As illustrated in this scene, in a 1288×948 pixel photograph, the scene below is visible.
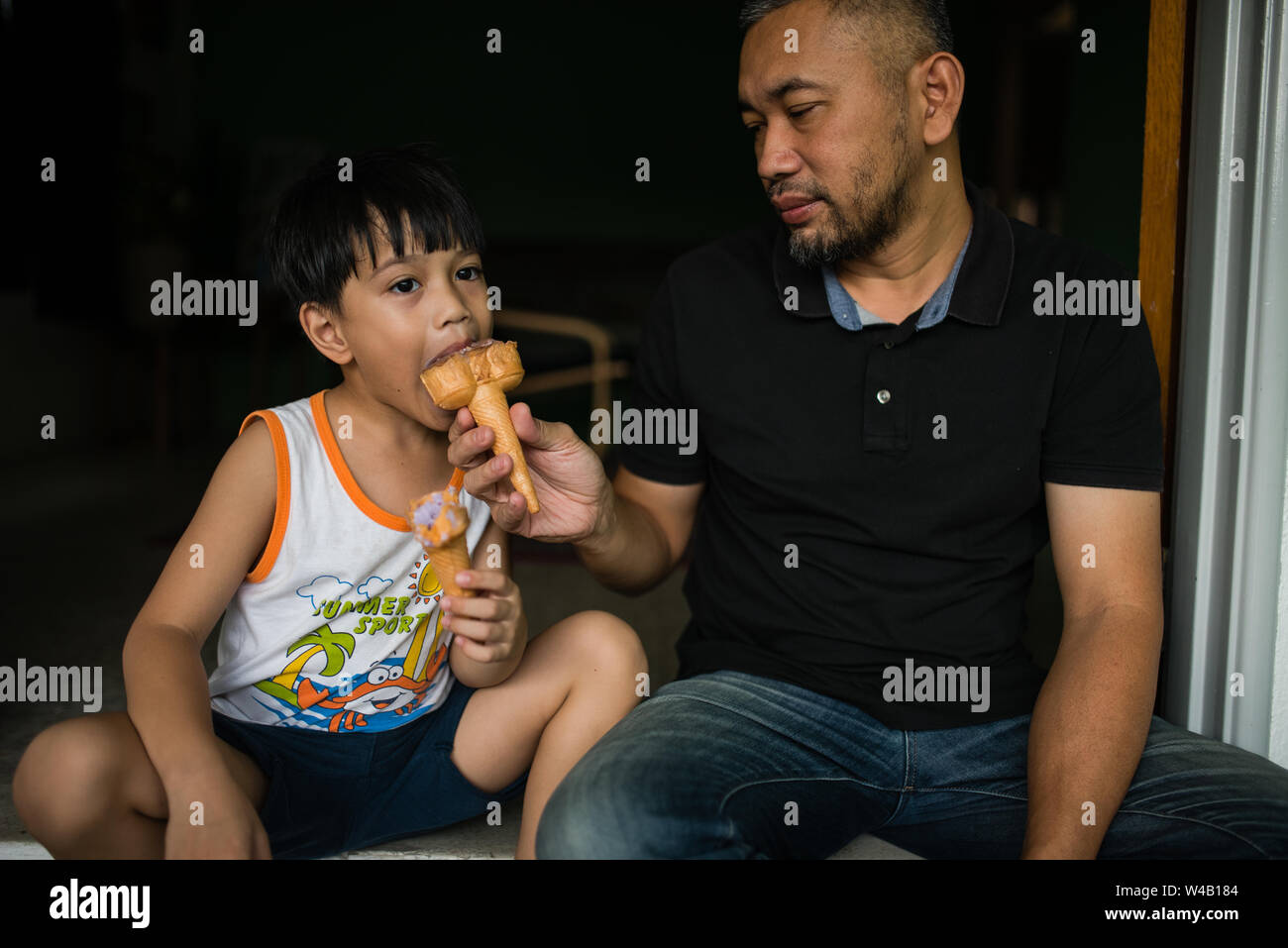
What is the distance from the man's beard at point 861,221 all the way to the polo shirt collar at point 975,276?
0.04 metres

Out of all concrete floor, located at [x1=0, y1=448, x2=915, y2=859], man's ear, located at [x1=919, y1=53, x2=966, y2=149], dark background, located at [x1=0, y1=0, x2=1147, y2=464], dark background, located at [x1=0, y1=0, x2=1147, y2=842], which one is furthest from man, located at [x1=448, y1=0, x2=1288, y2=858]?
dark background, located at [x1=0, y1=0, x2=1147, y2=464]

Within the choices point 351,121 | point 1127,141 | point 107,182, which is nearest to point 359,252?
point 1127,141

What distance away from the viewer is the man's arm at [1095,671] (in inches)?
56.7

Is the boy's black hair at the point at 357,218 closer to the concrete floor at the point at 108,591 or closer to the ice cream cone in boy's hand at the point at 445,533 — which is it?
the ice cream cone in boy's hand at the point at 445,533

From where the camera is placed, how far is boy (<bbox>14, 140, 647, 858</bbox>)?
1528 millimetres

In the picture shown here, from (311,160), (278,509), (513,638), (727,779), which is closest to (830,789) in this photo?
(727,779)

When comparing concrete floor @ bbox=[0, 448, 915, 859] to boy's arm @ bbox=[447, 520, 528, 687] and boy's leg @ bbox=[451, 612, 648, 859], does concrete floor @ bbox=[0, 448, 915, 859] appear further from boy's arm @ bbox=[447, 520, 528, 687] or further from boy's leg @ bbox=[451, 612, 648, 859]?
boy's arm @ bbox=[447, 520, 528, 687]

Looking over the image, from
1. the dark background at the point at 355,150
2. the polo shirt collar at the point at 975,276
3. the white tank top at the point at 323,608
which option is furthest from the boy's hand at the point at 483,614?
the dark background at the point at 355,150

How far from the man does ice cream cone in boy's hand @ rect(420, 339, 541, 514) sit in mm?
34

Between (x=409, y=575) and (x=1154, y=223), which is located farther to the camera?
(x=1154, y=223)

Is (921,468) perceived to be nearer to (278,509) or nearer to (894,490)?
(894,490)

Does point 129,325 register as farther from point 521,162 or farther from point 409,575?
point 409,575
